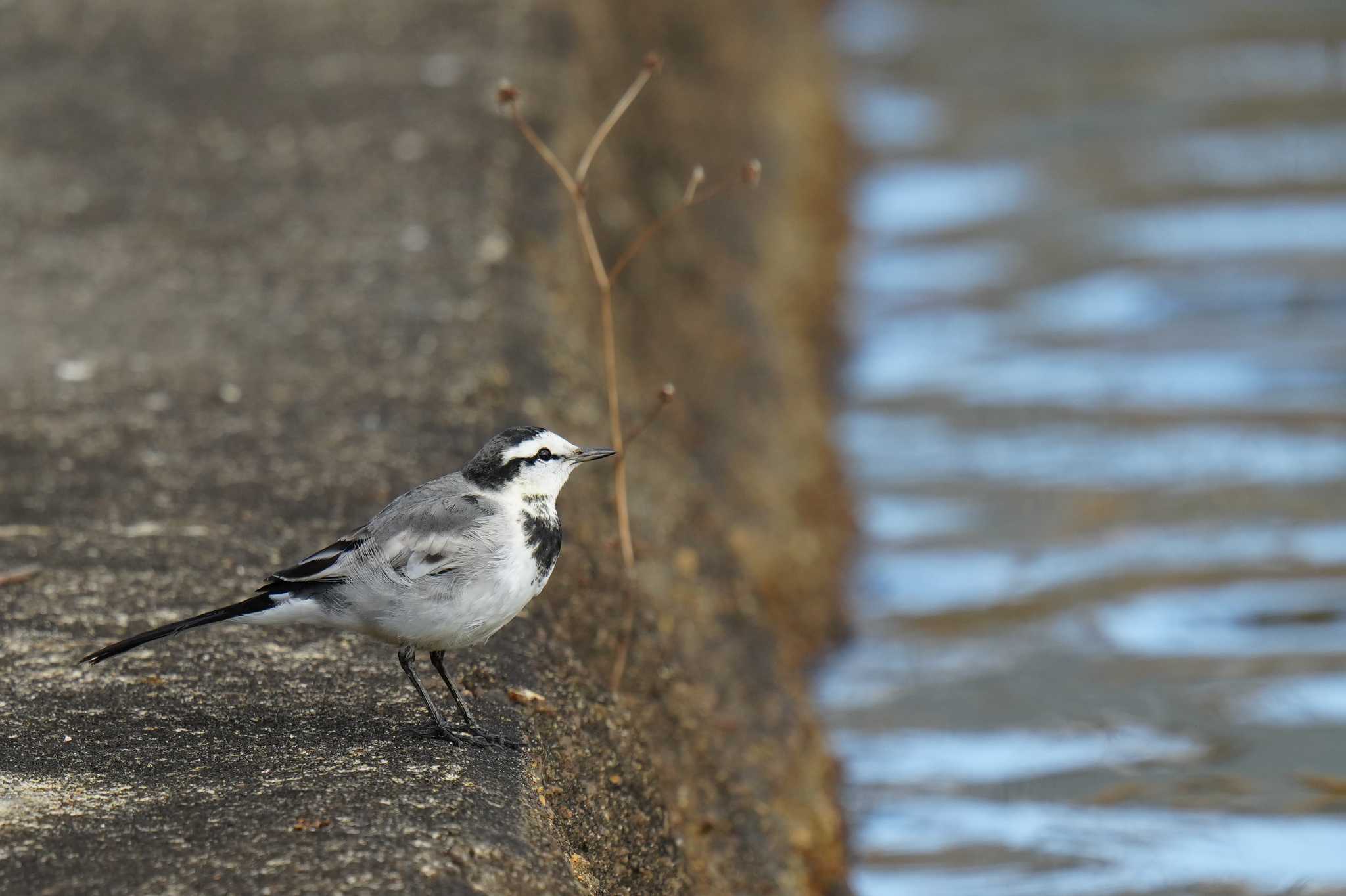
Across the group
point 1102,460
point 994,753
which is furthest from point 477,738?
point 1102,460

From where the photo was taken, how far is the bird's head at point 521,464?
3664mm

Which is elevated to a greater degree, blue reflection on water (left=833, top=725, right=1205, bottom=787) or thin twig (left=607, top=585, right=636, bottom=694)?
thin twig (left=607, top=585, right=636, bottom=694)

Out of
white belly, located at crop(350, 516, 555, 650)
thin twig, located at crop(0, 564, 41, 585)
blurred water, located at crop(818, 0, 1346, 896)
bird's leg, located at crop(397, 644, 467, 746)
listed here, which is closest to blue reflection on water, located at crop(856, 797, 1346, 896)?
blurred water, located at crop(818, 0, 1346, 896)

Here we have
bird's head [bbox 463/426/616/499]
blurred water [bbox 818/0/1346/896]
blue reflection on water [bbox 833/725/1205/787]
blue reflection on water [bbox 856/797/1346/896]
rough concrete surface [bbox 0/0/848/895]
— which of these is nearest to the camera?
rough concrete surface [bbox 0/0/848/895]

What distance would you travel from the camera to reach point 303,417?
530cm

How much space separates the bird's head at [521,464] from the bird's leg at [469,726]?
15.9 inches

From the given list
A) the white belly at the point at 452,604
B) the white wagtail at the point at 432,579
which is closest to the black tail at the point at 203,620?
the white wagtail at the point at 432,579

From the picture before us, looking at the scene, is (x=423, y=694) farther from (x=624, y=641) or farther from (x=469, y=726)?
(x=624, y=641)

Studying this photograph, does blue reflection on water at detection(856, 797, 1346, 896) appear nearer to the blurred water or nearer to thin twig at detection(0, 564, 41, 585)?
the blurred water

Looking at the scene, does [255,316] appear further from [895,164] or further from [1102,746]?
[895,164]

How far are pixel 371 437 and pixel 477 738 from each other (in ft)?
6.02

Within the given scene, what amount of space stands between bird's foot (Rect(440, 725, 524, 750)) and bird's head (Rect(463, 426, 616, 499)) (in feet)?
1.79

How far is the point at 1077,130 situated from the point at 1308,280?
97.6 inches

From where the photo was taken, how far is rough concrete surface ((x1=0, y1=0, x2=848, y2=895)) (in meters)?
3.35
